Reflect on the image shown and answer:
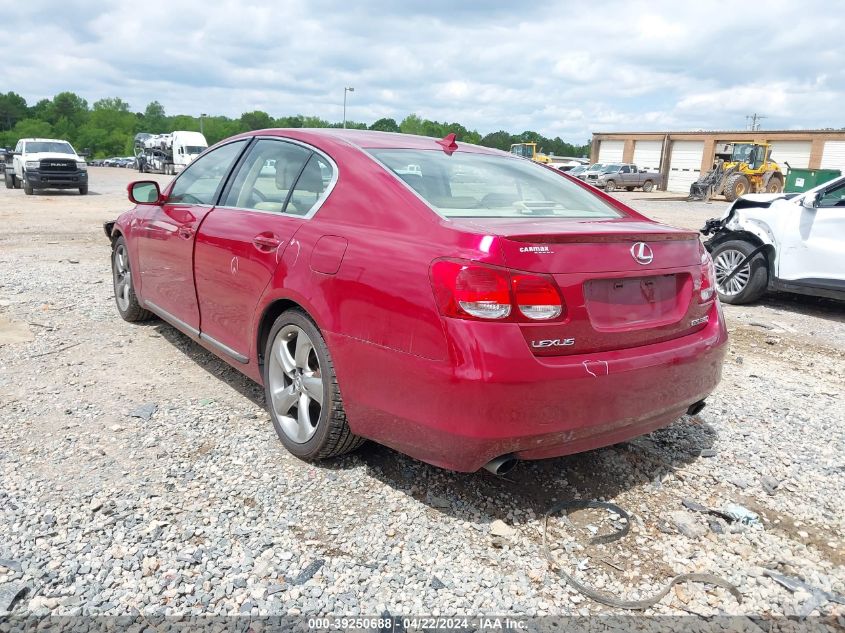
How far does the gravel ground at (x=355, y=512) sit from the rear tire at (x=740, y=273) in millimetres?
3186

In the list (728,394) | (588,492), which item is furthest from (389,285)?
(728,394)

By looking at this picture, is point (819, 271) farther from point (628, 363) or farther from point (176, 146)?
point (176, 146)

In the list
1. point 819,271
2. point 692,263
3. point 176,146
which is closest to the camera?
point 692,263

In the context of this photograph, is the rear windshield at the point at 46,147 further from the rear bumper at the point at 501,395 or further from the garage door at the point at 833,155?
the garage door at the point at 833,155

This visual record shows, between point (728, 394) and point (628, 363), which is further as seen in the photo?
point (728, 394)

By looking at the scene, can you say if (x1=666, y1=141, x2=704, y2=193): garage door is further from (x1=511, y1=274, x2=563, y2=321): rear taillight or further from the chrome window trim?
(x1=511, y1=274, x2=563, y2=321): rear taillight

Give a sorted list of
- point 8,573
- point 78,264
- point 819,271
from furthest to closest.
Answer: point 78,264
point 819,271
point 8,573

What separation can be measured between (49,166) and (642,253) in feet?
73.1

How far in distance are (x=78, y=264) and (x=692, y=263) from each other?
26.1ft

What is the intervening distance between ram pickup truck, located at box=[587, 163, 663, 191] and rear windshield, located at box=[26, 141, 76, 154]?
2827 cm

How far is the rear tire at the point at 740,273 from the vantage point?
7.42 meters

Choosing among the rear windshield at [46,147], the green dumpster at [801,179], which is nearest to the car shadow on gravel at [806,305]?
the rear windshield at [46,147]

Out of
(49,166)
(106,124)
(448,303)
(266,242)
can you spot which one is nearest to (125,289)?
(266,242)

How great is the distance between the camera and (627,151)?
55094mm
